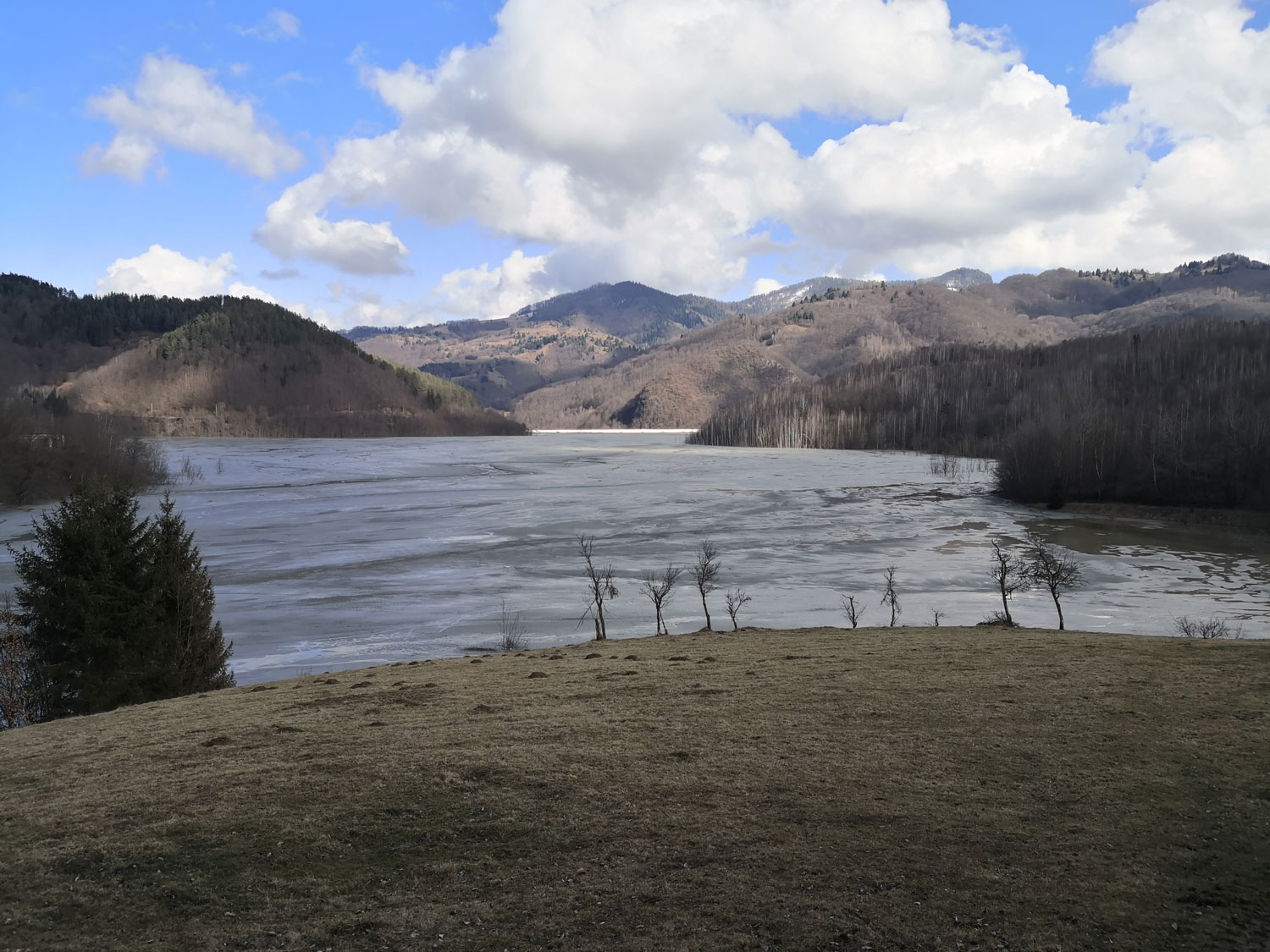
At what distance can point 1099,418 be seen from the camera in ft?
286

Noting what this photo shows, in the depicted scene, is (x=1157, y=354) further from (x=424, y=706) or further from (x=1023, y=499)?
(x=424, y=706)

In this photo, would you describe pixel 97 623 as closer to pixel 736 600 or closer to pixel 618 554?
pixel 736 600

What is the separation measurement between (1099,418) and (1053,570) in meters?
64.0

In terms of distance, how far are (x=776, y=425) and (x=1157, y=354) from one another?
75.1 meters

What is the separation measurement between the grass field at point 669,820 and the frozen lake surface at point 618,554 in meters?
15.6

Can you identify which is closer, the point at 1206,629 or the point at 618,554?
the point at 1206,629

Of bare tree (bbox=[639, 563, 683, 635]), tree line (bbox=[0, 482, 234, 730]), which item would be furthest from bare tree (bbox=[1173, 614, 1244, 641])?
tree line (bbox=[0, 482, 234, 730])

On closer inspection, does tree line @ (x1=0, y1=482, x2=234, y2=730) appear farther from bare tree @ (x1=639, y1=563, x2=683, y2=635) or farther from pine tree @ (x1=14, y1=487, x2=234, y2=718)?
bare tree @ (x1=639, y1=563, x2=683, y2=635)

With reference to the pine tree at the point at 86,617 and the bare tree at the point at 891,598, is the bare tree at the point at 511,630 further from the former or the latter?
the bare tree at the point at 891,598

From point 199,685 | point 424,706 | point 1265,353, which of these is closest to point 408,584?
point 199,685

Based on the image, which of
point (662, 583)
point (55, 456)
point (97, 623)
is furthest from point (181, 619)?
point (55, 456)

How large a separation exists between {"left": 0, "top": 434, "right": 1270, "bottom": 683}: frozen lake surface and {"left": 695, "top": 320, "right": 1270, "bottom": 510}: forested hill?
7.04m

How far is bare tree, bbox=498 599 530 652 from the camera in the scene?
27864mm

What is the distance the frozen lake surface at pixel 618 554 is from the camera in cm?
3222
